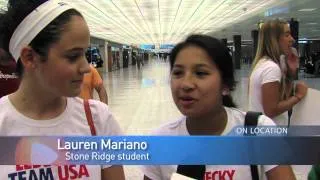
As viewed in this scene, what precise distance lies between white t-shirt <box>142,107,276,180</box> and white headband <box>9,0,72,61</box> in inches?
11.8

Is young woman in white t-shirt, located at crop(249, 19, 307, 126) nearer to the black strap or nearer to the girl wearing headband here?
the black strap

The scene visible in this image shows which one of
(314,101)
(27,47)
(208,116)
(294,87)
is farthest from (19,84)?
(314,101)

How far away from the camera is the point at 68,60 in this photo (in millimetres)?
745

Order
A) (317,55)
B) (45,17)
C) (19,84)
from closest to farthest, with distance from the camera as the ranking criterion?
(45,17) → (19,84) → (317,55)

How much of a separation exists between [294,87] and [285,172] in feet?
2.55

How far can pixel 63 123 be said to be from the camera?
2.60 feet

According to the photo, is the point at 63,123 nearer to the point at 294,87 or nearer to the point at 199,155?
the point at 199,155

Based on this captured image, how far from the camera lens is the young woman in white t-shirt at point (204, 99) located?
79 centimetres

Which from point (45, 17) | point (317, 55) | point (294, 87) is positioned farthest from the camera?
point (317, 55)

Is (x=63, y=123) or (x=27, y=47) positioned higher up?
(x=27, y=47)

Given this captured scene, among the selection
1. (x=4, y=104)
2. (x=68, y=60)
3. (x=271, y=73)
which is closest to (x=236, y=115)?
(x=68, y=60)

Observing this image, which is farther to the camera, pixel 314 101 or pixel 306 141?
pixel 314 101

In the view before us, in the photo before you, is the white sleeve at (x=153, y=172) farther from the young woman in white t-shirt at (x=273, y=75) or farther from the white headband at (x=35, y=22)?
the young woman in white t-shirt at (x=273, y=75)

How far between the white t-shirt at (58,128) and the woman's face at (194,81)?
5.6 inches
